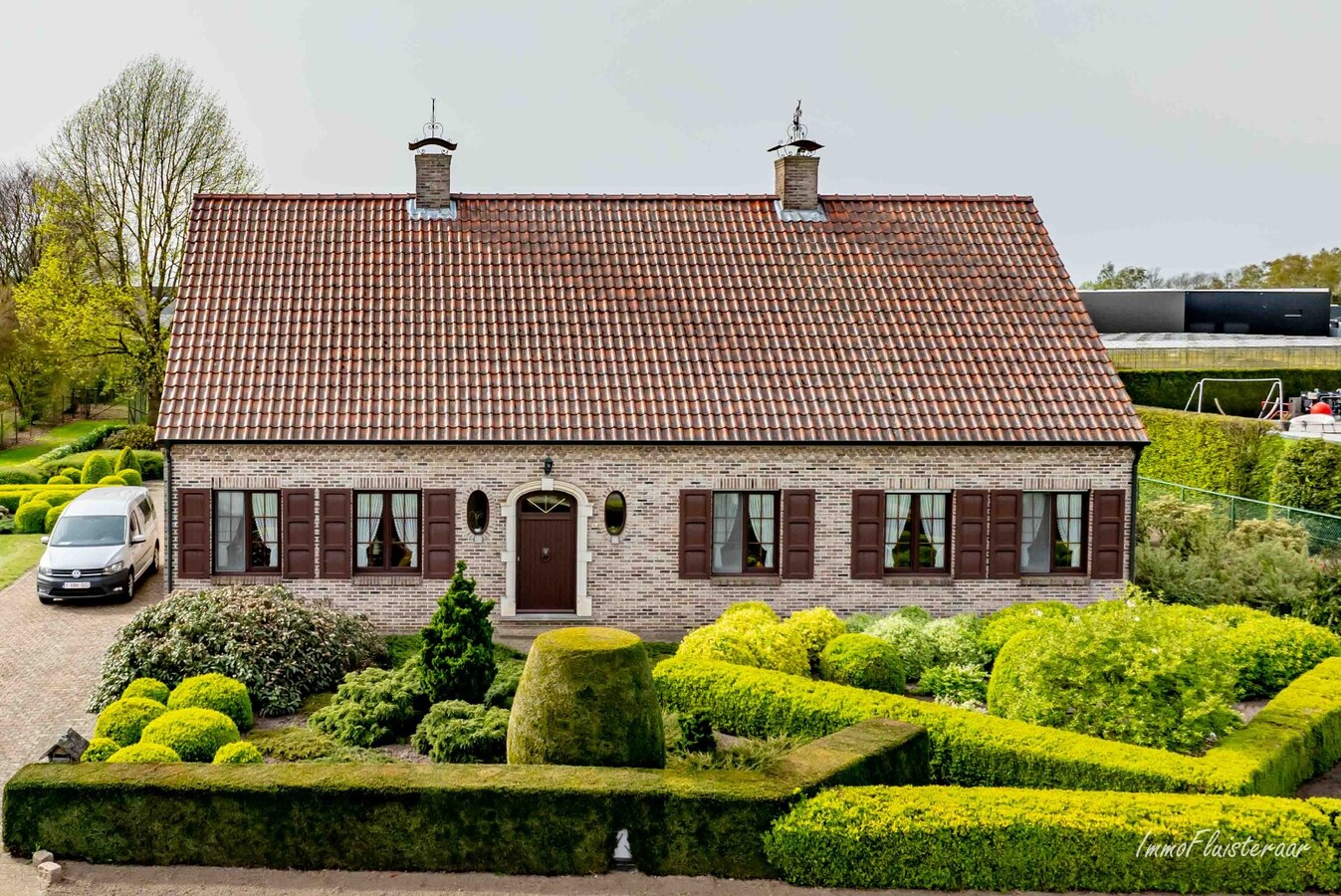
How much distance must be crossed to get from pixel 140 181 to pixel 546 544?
3148 cm

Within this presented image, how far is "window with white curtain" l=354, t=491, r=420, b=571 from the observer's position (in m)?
19.1

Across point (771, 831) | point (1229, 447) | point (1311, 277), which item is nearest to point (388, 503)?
point (771, 831)

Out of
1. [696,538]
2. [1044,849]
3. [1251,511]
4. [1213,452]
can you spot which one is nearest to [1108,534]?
[1251,511]

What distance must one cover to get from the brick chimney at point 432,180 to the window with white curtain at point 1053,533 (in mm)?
12167

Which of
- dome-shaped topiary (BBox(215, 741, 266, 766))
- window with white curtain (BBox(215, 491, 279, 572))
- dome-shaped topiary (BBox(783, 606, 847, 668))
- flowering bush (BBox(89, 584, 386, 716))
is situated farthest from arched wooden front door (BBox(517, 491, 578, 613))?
dome-shaped topiary (BBox(215, 741, 266, 766))

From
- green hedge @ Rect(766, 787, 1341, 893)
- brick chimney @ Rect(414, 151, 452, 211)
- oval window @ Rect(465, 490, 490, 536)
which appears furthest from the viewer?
brick chimney @ Rect(414, 151, 452, 211)

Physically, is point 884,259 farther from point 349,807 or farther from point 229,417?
point 349,807

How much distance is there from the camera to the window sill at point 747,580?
19219 mm

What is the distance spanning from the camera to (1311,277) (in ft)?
267

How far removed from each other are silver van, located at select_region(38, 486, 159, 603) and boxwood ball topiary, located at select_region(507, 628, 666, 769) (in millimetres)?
12652

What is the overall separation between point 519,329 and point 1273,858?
13971 mm

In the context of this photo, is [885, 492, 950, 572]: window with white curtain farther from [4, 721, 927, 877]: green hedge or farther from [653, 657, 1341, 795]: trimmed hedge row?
[4, 721, 927, 877]: green hedge

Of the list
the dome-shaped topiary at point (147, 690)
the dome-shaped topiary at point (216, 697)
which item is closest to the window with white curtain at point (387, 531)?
the dome-shaped topiary at point (216, 697)

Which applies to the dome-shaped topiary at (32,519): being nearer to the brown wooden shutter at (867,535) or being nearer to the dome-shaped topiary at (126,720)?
the dome-shaped topiary at (126,720)
